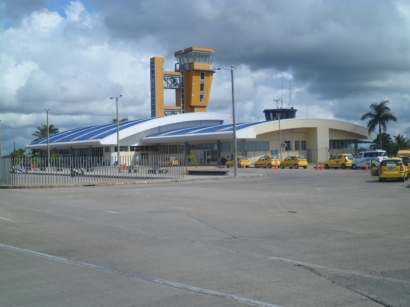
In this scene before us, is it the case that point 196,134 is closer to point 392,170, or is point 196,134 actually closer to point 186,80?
point 186,80

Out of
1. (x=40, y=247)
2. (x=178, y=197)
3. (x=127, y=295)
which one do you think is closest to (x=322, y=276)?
(x=127, y=295)

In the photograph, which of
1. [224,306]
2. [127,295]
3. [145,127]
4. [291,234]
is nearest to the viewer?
[224,306]

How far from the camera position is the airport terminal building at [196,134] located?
72.4 meters

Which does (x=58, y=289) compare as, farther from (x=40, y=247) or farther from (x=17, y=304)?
(x=40, y=247)

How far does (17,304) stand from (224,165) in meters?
61.9

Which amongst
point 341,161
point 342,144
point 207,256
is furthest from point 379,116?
point 207,256

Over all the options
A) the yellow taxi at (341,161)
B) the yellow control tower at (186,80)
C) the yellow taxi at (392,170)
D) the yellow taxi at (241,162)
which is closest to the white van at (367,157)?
the yellow taxi at (341,161)

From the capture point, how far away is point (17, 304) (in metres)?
6.79

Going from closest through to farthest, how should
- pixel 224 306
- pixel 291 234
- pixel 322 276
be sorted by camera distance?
1. pixel 224 306
2. pixel 322 276
3. pixel 291 234

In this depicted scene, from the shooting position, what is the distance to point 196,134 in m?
71.4

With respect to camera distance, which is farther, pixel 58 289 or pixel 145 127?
pixel 145 127

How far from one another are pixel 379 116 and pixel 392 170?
49325mm

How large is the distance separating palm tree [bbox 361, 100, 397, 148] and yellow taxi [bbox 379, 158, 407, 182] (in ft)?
158

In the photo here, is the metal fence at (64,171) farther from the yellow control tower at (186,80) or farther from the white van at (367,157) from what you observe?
the yellow control tower at (186,80)
